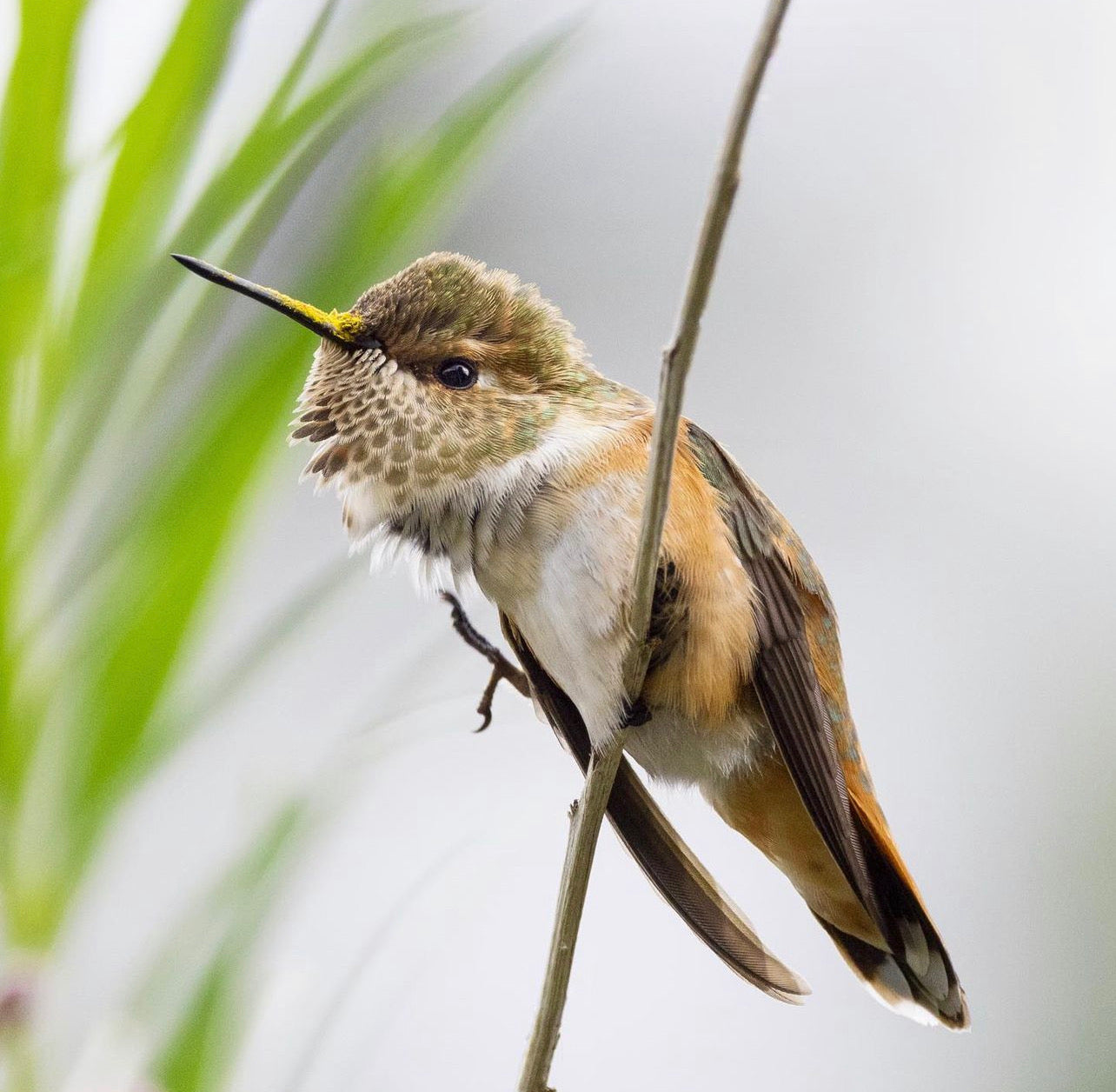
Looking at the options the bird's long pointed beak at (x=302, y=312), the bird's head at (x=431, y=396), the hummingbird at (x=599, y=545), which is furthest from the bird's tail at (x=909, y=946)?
the bird's long pointed beak at (x=302, y=312)

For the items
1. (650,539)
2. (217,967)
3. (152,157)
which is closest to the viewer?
(650,539)

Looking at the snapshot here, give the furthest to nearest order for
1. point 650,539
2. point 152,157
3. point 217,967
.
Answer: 1. point 152,157
2. point 217,967
3. point 650,539

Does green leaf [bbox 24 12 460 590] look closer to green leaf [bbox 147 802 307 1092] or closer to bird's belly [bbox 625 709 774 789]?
green leaf [bbox 147 802 307 1092]

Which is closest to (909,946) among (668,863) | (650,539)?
(668,863)

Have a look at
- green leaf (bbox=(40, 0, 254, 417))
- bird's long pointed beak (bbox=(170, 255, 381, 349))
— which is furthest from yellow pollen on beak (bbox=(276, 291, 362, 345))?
green leaf (bbox=(40, 0, 254, 417))

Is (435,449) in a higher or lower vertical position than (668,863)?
higher

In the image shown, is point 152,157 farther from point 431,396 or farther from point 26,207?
point 431,396

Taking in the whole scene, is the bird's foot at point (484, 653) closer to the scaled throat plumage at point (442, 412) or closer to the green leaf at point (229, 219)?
the scaled throat plumage at point (442, 412)

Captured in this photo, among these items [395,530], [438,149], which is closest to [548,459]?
[395,530]
